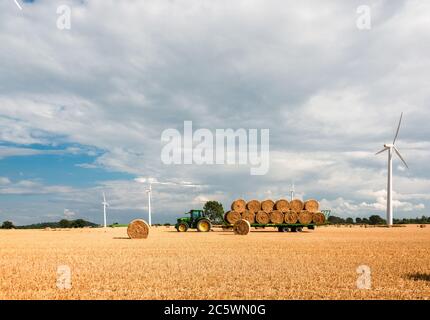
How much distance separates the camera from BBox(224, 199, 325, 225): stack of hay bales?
46.1 metres

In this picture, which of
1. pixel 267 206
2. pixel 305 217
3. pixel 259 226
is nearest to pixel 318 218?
pixel 305 217

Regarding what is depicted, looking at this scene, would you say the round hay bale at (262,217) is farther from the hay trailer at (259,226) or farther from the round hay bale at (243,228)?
the round hay bale at (243,228)

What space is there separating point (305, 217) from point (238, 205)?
7341mm

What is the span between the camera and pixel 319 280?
40.4ft

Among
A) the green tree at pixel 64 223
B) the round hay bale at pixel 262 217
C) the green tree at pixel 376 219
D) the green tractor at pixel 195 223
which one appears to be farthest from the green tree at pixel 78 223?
the green tree at pixel 376 219

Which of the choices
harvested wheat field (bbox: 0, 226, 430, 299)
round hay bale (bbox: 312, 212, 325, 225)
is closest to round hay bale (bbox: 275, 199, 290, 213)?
round hay bale (bbox: 312, 212, 325, 225)

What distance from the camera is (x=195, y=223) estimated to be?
167 ft

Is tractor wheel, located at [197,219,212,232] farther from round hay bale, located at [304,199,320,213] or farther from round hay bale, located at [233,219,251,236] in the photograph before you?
round hay bale, located at [304,199,320,213]

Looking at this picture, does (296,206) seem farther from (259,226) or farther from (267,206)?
(259,226)

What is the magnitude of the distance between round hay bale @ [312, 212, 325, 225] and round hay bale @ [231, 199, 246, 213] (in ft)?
24.9

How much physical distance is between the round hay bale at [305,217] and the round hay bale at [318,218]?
421 mm
